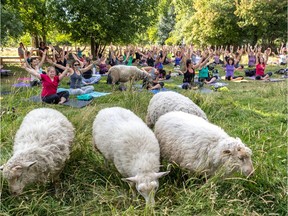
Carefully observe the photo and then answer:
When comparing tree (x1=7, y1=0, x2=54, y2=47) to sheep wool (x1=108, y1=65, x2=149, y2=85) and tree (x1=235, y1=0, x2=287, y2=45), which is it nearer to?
sheep wool (x1=108, y1=65, x2=149, y2=85)

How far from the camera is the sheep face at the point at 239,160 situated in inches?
140

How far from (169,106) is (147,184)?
2316 millimetres

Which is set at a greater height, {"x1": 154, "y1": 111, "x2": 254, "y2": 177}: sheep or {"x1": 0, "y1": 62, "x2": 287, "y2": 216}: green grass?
{"x1": 154, "y1": 111, "x2": 254, "y2": 177}: sheep

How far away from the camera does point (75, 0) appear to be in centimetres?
2022

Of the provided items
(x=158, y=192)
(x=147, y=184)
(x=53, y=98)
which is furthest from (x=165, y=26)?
(x=147, y=184)

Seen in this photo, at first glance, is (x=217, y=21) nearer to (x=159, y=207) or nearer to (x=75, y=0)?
(x=75, y=0)

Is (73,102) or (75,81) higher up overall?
(75,81)

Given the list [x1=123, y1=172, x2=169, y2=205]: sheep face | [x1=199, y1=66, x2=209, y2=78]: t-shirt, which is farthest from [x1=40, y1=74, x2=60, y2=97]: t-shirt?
[x1=199, y1=66, x2=209, y2=78]: t-shirt

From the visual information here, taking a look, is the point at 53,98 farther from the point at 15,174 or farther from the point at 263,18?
the point at 263,18

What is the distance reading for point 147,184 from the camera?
134 inches

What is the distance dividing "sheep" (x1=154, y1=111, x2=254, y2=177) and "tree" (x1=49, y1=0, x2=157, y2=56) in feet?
56.4

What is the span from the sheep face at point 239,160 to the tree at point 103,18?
18.2 meters

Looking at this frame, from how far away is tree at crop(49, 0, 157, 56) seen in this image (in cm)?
2028

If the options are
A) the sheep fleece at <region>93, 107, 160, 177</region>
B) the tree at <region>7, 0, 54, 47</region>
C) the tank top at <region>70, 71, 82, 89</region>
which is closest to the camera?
the sheep fleece at <region>93, 107, 160, 177</region>
